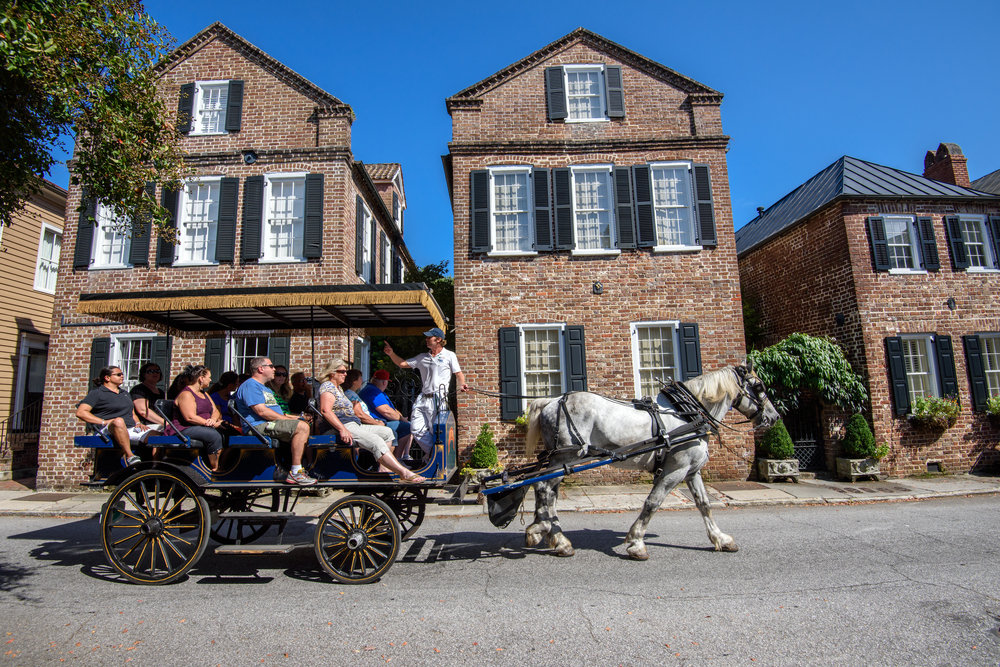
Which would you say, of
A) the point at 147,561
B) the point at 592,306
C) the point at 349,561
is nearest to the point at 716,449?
the point at 592,306

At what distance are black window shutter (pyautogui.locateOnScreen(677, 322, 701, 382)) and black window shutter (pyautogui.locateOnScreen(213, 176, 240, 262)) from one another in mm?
10157

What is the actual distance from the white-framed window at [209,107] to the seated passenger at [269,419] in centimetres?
946

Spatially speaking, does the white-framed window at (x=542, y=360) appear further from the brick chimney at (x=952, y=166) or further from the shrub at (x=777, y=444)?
the brick chimney at (x=952, y=166)

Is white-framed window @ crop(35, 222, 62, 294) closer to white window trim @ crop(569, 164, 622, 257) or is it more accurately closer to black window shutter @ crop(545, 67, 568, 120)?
black window shutter @ crop(545, 67, 568, 120)

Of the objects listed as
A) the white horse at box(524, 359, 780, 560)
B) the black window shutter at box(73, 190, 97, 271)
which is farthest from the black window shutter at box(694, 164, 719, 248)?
the black window shutter at box(73, 190, 97, 271)

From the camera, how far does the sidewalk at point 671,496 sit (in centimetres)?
877

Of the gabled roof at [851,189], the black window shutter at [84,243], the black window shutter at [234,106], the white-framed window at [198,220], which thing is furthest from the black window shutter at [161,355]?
the gabled roof at [851,189]

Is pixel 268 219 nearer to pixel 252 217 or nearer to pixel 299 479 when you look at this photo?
pixel 252 217

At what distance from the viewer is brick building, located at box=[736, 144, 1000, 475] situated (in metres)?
11.8

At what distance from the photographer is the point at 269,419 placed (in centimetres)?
521

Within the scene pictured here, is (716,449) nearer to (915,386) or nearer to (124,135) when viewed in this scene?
(915,386)

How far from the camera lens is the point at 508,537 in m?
6.66

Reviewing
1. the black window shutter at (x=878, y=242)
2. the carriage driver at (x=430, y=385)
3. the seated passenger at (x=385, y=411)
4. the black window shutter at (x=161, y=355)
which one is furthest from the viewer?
the black window shutter at (x=878, y=242)

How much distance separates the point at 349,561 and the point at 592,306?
7864 millimetres
